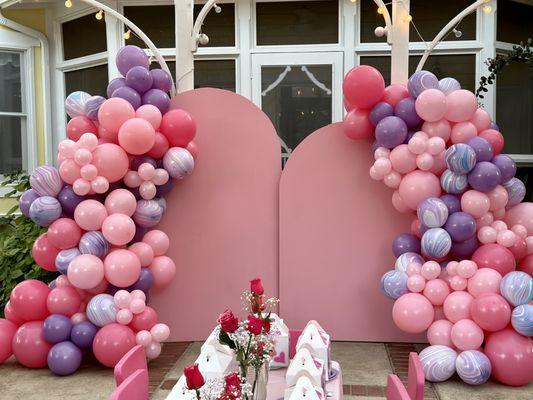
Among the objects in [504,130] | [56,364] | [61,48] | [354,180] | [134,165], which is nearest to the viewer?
[56,364]

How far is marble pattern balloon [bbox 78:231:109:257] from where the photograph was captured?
4059mm

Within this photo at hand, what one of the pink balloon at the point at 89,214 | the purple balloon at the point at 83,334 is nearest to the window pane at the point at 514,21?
the pink balloon at the point at 89,214

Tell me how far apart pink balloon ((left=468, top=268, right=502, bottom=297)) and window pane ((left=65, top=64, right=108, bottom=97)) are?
202 inches

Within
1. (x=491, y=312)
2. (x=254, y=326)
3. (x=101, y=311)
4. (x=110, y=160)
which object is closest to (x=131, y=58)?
(x=110, y=160)

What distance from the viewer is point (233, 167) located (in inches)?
192

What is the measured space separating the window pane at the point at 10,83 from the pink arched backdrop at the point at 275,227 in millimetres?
3426

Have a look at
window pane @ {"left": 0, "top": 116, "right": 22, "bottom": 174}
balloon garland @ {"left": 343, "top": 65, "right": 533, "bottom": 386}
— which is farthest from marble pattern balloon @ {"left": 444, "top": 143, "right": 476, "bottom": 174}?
window pane @ {"left": 0, "top": 116, "right": 22, "bottom": 174}

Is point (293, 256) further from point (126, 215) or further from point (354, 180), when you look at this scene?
point (126, 215)

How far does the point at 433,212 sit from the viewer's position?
401cm

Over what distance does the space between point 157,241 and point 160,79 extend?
4.13ft

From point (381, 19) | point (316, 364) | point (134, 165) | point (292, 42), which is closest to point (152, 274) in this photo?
point (134, 165)

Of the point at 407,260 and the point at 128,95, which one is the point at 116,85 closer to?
the point at 128,95

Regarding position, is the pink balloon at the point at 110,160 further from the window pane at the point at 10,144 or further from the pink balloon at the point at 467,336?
the window pane at the point at 10,144

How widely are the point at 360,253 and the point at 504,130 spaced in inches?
118
